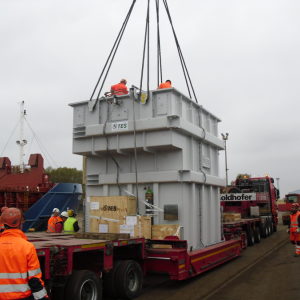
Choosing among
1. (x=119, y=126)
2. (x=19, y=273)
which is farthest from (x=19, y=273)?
(x=119, y=126)

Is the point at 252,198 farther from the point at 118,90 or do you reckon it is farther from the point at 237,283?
the point at 118,90

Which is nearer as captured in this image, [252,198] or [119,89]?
[119,89]

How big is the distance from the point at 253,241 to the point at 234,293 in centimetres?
898

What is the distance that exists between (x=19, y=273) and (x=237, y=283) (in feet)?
19.1

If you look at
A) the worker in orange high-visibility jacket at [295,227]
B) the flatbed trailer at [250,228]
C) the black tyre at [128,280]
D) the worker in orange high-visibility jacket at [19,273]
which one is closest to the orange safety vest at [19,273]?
the worker in orange high-visibility jacket at [19,273]

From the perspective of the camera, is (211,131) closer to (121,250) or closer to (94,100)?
(94,100)

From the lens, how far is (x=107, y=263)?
5883mm

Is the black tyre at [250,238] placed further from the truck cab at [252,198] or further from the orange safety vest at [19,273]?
the orange safety vest at [19,273]

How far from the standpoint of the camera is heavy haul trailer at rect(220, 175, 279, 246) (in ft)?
53.1

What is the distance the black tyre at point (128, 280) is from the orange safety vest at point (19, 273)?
3120 millimetres

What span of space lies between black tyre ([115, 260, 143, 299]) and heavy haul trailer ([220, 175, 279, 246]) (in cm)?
863

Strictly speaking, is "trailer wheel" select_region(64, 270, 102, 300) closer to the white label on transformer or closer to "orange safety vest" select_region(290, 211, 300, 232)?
the white label on transformer

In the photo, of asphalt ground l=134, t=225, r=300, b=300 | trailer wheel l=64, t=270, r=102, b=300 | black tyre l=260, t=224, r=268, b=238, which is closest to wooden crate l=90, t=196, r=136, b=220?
asphalt ground l=134, t=225, r=300, b=300

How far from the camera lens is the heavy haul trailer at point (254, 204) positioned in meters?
16.2
